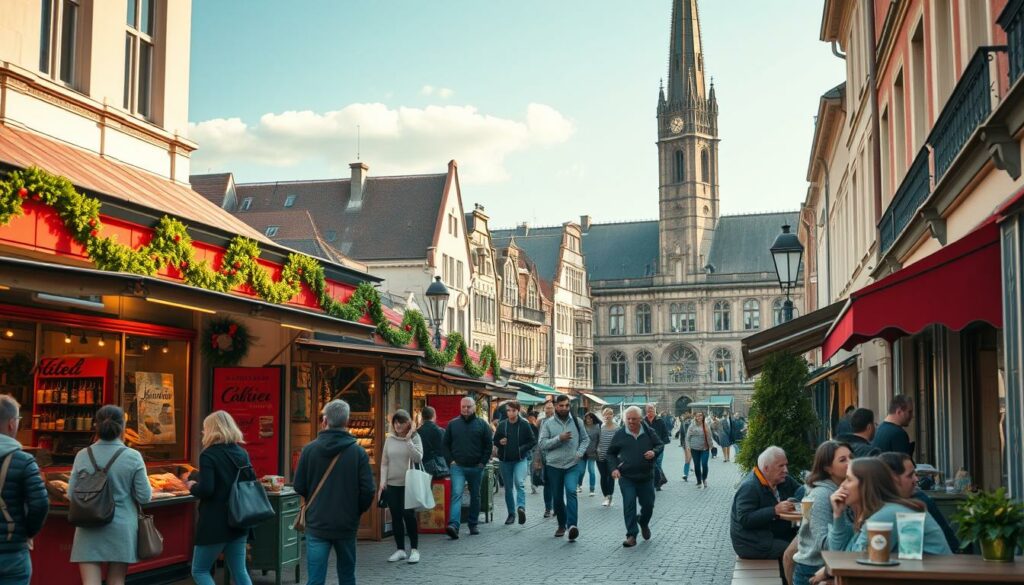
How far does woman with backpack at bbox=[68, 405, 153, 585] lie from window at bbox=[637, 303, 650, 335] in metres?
102

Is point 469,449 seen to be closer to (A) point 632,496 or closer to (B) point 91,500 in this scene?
(A) point 632,496

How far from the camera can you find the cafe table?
18.2ft

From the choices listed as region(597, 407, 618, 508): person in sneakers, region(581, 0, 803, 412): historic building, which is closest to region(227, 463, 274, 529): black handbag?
region(597, 407, 618, 508): person in sneakers

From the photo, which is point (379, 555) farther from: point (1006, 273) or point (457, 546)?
point (1006, 273)

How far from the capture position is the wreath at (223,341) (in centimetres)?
1435

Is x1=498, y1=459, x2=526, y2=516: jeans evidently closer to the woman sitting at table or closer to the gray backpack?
the gray backpack

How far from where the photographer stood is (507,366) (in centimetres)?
7469

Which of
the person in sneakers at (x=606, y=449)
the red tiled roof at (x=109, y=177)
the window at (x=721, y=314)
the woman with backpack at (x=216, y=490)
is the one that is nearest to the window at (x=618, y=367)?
the window at (x=721, y=314)

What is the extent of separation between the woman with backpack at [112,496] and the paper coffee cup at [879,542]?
5.50 m

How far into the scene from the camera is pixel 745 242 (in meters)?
110

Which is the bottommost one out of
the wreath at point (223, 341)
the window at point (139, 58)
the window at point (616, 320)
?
the wreath at point (223, 341)

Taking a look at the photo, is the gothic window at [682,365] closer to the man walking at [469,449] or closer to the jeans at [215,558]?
the man walking at [469,449]

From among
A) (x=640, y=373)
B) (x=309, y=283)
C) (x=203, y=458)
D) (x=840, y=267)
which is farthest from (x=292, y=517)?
(x=640, y=373)

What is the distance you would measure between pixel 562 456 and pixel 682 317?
9338cm
